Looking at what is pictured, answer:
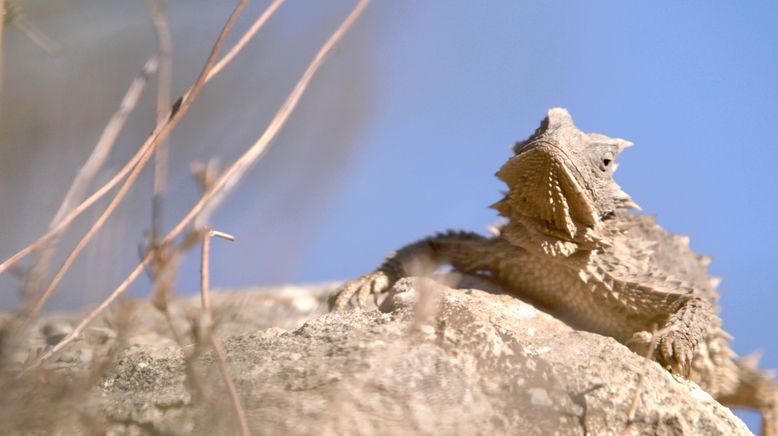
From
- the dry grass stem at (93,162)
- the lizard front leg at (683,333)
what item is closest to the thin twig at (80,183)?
the dry grass stem at (93,162)

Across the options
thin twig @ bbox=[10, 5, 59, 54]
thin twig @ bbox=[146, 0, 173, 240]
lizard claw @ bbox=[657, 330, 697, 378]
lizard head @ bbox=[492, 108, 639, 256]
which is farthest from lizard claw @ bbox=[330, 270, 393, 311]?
thin twig @ bbox=[10, 5, 59, 54]

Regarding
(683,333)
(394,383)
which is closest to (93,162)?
(394,383)

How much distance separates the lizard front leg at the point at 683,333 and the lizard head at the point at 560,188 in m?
0.41

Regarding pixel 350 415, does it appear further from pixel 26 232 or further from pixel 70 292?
pixel 26 232

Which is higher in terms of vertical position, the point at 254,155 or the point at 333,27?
the point at 333,27

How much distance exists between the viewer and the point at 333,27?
171 centimetres

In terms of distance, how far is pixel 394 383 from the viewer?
1781 mm

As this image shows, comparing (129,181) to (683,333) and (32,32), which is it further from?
(683,333)

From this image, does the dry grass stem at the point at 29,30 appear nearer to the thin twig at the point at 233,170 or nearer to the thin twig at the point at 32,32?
the thin twig at the point at 32,32

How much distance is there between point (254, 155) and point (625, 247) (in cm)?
226

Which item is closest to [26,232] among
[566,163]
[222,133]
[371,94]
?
[222,133]

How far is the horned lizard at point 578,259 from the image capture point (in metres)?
2.84

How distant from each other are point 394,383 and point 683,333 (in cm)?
140

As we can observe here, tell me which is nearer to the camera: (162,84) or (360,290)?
(162,84)
